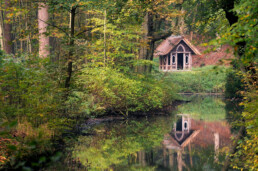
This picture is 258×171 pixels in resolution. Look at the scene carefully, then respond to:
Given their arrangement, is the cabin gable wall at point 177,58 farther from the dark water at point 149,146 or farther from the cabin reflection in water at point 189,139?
the dark water at point 149,146

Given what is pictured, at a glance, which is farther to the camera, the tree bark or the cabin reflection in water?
the tree bark

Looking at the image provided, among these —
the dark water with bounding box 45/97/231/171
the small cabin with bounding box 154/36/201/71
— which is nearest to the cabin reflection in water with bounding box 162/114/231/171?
the dark water with bounding box 45/97/231/171

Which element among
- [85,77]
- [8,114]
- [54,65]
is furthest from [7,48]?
[8,114]

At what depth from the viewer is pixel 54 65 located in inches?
415

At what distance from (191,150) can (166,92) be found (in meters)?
10.4

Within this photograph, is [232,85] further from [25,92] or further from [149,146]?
[25,92]

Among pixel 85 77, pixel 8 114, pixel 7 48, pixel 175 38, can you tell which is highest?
pixel 175 38

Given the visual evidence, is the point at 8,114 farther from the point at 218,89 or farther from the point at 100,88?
the point at 218,89

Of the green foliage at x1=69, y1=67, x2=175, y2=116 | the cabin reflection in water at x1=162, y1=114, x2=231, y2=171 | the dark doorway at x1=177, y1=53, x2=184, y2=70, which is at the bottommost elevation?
the cabin reflection in water at x1=162, y1=114, x2=231, y2=171

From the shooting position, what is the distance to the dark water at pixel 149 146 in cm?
778

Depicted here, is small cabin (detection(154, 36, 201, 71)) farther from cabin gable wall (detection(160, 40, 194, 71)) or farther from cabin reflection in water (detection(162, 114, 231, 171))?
cabin reflection in water (detection(162, 114, 231, 171))

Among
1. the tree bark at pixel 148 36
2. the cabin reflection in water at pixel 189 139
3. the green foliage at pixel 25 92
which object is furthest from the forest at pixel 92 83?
the cabin reflection in water at pixel 189 139

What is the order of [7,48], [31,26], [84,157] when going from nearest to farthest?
[84,157]
[31,26]
[7,48]

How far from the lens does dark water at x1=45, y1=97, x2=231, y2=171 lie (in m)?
7.78
